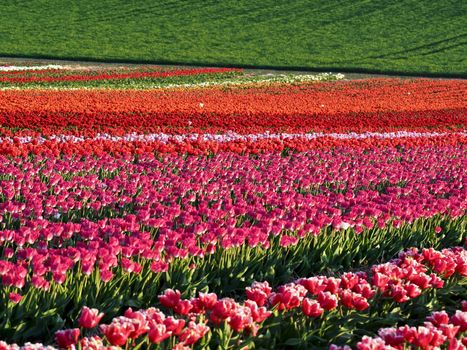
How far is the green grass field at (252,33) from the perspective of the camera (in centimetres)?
4684

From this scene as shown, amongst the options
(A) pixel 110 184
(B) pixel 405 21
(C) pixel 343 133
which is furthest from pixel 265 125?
(B) pixel 405 21

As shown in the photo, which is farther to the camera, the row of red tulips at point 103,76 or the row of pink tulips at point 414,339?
the row of red tulips at point 103,76

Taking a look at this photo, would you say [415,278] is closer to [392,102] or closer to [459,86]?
[392,102]

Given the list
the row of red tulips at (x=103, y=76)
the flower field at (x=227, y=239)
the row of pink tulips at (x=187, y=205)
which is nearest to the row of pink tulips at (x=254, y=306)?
the flower field at (x=227, y=239)

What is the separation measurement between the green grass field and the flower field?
106 feet

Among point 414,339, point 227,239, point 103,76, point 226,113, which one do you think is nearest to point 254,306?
point 414,339

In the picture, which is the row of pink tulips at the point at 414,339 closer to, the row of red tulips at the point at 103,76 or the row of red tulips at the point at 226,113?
the row of red tulips at the point at 226,113

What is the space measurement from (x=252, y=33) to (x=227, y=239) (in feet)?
176

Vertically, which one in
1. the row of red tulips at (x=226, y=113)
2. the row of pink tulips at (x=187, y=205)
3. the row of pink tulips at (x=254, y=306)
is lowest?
the row of red tulips at (x=226, y=113)

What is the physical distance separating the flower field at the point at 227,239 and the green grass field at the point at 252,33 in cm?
3219

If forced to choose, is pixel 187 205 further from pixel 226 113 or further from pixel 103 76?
pixel 103 76

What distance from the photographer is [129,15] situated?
63062 mm

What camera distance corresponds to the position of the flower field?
12.9 feet

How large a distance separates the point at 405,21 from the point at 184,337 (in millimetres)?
59381
